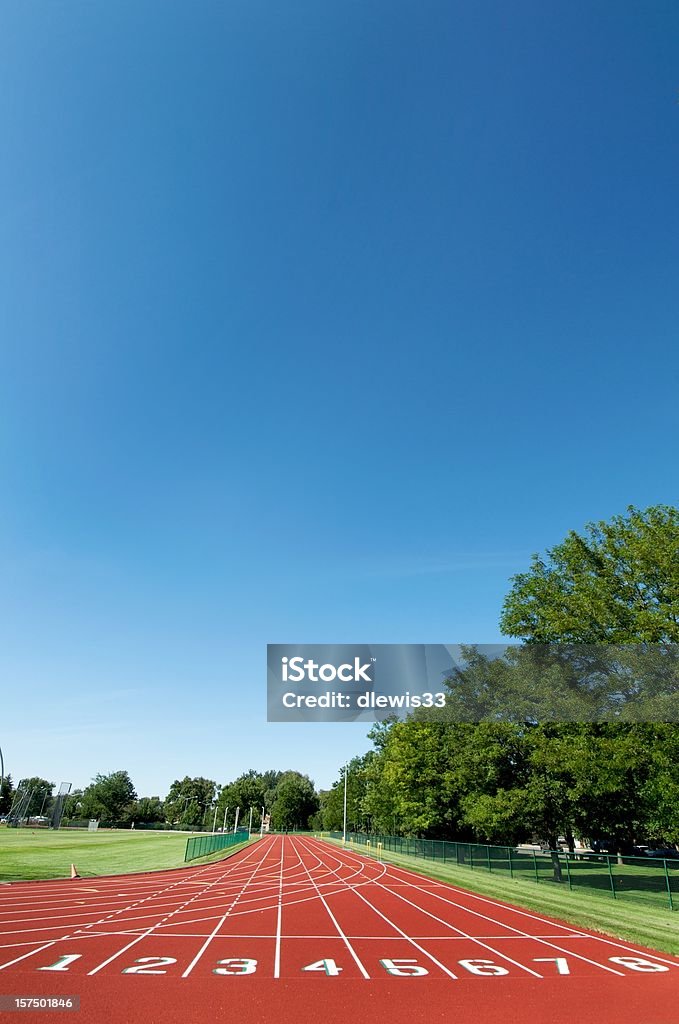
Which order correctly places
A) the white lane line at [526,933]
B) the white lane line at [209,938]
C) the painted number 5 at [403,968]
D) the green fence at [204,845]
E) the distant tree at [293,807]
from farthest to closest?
the distant tree at [293,807], the green fence at [204,845], the white lane line at [526,933], the painted number 5 at [403,968], the white lane line at [209,938]

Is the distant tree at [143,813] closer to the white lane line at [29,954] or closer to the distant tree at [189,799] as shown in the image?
the distant tree at [189,799]

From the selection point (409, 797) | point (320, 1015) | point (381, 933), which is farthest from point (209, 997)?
point (409, 797)

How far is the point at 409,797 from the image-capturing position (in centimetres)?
5122

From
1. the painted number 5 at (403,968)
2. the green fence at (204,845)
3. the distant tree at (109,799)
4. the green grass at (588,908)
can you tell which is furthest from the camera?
the distant tree at (109,799)

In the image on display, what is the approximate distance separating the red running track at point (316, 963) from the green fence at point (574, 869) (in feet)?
18.3

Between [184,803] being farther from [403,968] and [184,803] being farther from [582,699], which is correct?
[403,968]

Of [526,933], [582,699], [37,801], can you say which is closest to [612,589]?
[582,699]

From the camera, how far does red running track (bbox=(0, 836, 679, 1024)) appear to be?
9.72 m

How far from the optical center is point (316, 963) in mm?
12406

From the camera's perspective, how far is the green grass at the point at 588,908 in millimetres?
16594

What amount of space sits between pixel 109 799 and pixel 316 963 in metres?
151

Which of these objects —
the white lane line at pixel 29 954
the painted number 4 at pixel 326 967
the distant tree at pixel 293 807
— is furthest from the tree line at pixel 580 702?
the distant tree at pixel 293 807

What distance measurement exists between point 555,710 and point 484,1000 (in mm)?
25391

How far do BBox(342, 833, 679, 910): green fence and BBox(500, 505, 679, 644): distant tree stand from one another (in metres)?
10.1
